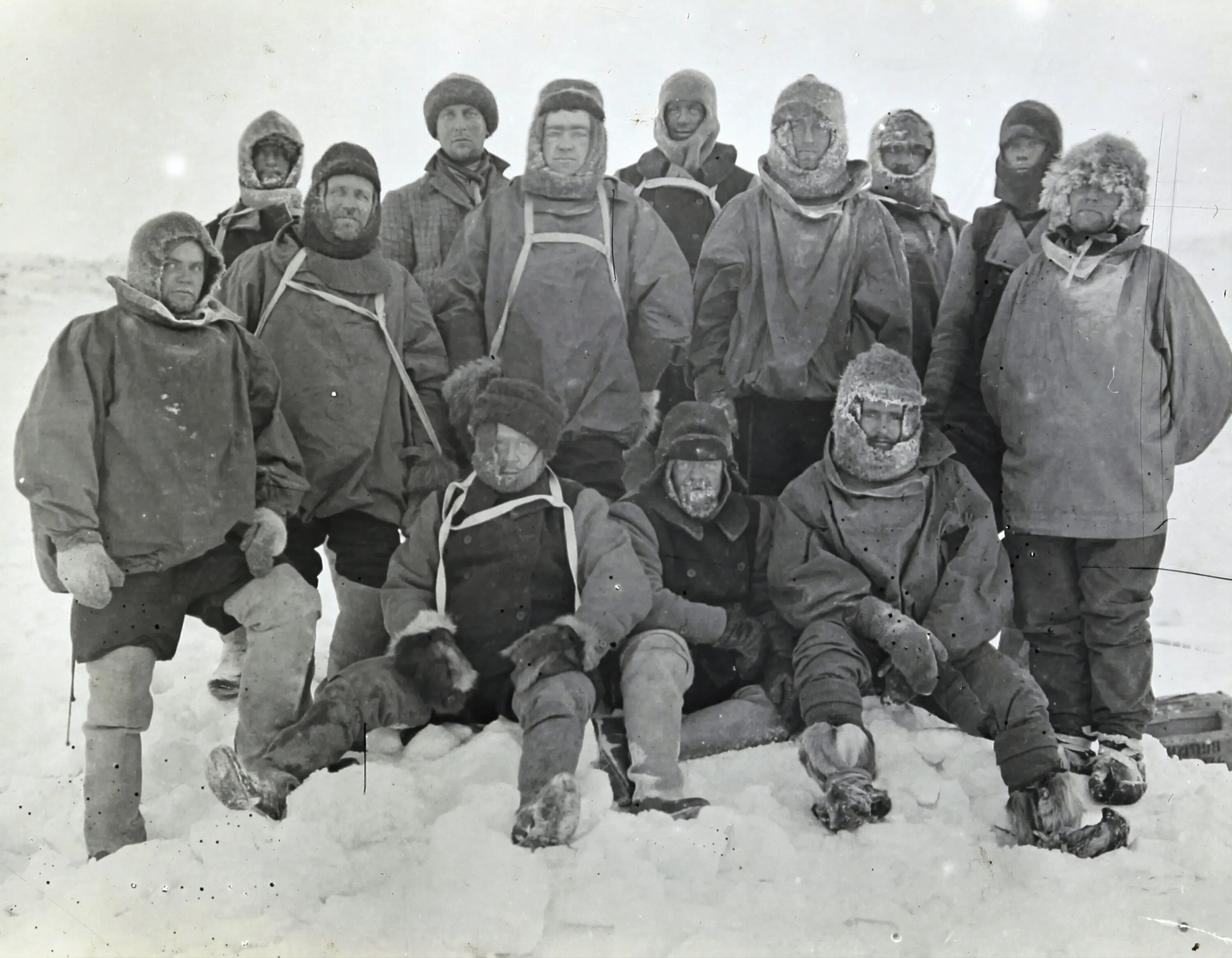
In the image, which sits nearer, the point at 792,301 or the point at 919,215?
the point at 792,301

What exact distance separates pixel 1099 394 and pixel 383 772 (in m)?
2.52

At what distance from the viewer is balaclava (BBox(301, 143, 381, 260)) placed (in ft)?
12.8

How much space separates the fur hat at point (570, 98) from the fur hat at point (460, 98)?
18cm

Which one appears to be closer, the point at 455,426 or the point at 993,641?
the point at 455,426

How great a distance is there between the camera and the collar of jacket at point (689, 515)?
12.8ft

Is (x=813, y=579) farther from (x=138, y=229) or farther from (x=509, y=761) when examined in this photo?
(x=138, y=229)

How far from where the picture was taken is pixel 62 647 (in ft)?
12.9

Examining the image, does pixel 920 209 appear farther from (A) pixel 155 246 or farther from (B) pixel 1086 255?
(A) pixel 155 246

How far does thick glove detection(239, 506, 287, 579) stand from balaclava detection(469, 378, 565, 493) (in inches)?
24.2

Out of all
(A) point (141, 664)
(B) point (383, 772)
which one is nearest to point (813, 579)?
(B) point (383, 772)

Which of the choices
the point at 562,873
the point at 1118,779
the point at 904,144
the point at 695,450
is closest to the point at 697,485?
the point at 695,450

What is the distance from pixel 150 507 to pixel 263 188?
119 cm

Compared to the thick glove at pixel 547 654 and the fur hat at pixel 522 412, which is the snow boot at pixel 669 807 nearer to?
the thick glove at pixel 547 654

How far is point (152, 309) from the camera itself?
3.51 m
